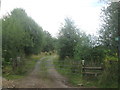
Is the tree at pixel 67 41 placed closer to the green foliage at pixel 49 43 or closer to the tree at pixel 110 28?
the green foliage at pixel 49 43

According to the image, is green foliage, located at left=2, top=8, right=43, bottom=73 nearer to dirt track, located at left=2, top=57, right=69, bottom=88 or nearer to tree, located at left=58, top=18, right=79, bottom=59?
dirt track, located at left=2, top=57, right=69, bottom=88

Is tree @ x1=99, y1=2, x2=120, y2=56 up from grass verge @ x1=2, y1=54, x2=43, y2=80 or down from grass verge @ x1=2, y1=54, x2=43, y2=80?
up

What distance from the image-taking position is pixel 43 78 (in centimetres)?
636

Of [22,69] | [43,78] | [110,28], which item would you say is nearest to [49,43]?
[22,69]

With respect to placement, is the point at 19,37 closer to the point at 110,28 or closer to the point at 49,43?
the point at 49,43

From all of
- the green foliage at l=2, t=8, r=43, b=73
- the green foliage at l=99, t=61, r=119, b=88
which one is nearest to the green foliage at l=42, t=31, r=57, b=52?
the green foliage at l=2, t=8, r=43, b=73

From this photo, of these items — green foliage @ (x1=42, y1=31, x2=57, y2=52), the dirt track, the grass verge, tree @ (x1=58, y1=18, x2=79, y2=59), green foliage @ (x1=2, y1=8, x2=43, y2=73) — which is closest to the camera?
the dirt track

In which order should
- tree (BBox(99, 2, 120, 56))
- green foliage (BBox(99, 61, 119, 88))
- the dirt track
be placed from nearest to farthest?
1. green foliage (BBox(99, 61, 119, 88))
2. the dirt track
3. tree (BBox(99, 2, 120, 56))

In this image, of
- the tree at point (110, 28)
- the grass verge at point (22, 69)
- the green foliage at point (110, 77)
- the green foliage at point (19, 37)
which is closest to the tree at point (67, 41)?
the green foliage at point (19, 37)

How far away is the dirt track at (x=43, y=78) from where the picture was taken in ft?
17.7

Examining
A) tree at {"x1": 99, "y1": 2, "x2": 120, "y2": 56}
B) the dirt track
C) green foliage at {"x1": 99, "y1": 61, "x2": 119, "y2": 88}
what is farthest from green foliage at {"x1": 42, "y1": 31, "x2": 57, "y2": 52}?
green foliage at {"x1": 99, "y1": 61, "x2": 119, "y2": 88}

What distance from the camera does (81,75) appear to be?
6520mm

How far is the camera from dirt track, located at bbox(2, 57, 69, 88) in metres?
5.41

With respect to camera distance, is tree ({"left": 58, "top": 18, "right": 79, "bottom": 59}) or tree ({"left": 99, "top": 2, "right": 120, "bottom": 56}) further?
tree ({"left": 58, "top": 18, "right": 79, "bottom": 59})
